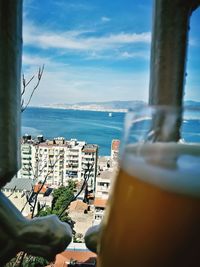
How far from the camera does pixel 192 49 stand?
558 millimetres

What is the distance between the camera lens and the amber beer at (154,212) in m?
0.25

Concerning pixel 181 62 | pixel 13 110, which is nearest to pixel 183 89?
pixel 181 62

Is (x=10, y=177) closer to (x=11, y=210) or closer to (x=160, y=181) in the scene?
(x=11, y=210)

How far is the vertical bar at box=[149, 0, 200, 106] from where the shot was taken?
0.48 m

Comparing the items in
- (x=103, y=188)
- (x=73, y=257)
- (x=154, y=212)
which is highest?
(x=154, y=212)

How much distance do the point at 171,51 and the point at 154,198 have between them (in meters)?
0.28

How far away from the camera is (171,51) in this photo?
48 centimetres

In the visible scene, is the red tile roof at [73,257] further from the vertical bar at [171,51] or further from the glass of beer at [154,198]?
the glass of beer at [154,198]

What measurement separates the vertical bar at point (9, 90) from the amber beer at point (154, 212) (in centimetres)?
20

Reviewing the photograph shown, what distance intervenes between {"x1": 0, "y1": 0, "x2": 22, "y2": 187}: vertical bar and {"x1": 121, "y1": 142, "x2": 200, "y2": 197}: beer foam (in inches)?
7.9

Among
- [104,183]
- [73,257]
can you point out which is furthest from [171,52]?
[73,257]

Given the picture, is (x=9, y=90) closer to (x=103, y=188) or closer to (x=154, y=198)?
(x=154, y=198)

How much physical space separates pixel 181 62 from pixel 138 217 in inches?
11.2

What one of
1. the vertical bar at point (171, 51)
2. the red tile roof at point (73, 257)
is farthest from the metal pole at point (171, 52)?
the red tile roof at point (73, 257)
